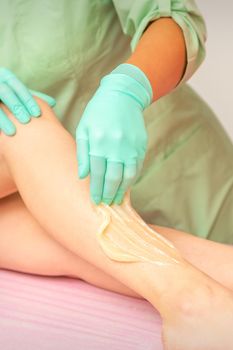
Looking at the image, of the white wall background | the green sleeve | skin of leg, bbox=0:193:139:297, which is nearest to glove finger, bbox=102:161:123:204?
skin of leg, bbox=0:193:139:297

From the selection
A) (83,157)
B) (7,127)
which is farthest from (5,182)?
(83,157)

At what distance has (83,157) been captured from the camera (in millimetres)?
1168

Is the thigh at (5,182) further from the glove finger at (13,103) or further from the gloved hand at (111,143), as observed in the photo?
the gloved hand at (111,143)

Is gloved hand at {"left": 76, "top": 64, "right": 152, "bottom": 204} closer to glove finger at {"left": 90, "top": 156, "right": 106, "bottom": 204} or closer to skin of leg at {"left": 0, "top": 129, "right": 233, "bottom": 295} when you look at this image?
glove finger at {"left": 90, "top": 156, "right": 106, "bottom": 204}

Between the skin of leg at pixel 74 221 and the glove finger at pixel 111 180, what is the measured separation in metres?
0.04

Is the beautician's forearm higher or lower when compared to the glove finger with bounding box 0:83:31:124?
lower

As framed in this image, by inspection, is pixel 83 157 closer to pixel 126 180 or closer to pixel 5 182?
pixel 126 180

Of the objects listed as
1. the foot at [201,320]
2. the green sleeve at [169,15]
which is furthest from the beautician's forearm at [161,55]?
the foot at [201,320]

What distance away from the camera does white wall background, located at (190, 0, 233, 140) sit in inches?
93.7

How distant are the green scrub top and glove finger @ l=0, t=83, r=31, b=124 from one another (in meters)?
0.16

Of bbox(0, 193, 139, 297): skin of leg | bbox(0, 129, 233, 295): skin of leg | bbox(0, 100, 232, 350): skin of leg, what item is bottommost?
bbox(0, 129, 233, 295): skin of leg

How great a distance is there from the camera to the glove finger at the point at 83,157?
116 centimetres

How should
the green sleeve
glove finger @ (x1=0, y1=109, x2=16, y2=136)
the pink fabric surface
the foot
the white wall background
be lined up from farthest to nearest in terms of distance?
the white wall background → the green sleeve → glove finger @ (x1=0, y1=109, x2=16, y2=136) → the pink fabric surface → the foot

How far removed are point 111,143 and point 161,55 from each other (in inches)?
11.0
